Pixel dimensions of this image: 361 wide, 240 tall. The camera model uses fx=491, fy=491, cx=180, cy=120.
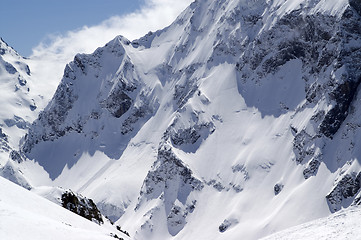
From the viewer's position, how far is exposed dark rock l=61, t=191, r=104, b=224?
2339 inches

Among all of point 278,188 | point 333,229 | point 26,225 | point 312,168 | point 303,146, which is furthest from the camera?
point 303,146

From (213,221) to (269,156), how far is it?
107 feet

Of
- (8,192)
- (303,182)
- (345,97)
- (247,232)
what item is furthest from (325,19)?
(8,192)

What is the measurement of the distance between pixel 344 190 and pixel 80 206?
10927 cm

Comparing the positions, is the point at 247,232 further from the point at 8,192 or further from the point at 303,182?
the point at 8,192

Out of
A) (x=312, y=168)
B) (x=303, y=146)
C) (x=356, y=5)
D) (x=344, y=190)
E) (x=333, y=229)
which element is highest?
(x=356, y=5)

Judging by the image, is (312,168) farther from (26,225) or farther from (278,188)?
(26,225)

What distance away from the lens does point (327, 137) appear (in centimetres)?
17125

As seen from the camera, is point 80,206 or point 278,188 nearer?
point 80,206

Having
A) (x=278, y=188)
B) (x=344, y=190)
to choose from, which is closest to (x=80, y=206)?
(x=344, y=190)

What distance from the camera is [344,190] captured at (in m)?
150

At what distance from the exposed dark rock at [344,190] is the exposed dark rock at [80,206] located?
A: 346 ft

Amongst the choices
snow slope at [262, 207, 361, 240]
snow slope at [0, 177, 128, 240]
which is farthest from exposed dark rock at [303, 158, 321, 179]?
snow slope at [0, 177, 128, 240]

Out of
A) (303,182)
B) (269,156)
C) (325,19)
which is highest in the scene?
(325,19)
